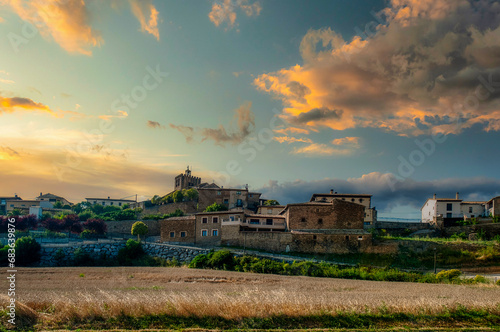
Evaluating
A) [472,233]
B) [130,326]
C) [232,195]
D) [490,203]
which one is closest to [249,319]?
[130,326]

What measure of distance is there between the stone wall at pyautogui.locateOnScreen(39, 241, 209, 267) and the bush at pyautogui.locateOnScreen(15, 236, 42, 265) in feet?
2.74

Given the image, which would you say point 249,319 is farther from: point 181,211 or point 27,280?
point 181,211

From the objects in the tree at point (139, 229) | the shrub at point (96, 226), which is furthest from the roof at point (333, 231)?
the shrub at point (96, 226)

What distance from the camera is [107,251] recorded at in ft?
175

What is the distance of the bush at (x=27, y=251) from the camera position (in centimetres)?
5016

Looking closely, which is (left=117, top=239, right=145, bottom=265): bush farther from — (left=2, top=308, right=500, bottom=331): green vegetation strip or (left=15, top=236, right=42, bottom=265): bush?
(left=2, top=308, right=500, bottom=331): green vegetation strip

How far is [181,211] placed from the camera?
7469 centimetres

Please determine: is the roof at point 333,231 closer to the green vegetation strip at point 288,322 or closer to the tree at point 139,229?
the tree at point 139,229

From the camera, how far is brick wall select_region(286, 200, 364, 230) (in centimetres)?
5259

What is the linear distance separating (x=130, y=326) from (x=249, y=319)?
4.99 m

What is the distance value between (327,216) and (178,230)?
71.9 ft

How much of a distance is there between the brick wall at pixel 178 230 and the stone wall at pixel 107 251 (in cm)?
403

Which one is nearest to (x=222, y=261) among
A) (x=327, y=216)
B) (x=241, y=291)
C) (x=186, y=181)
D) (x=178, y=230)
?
(x=178, y=230)

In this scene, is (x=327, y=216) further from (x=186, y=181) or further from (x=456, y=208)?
(x=186, y=181)
